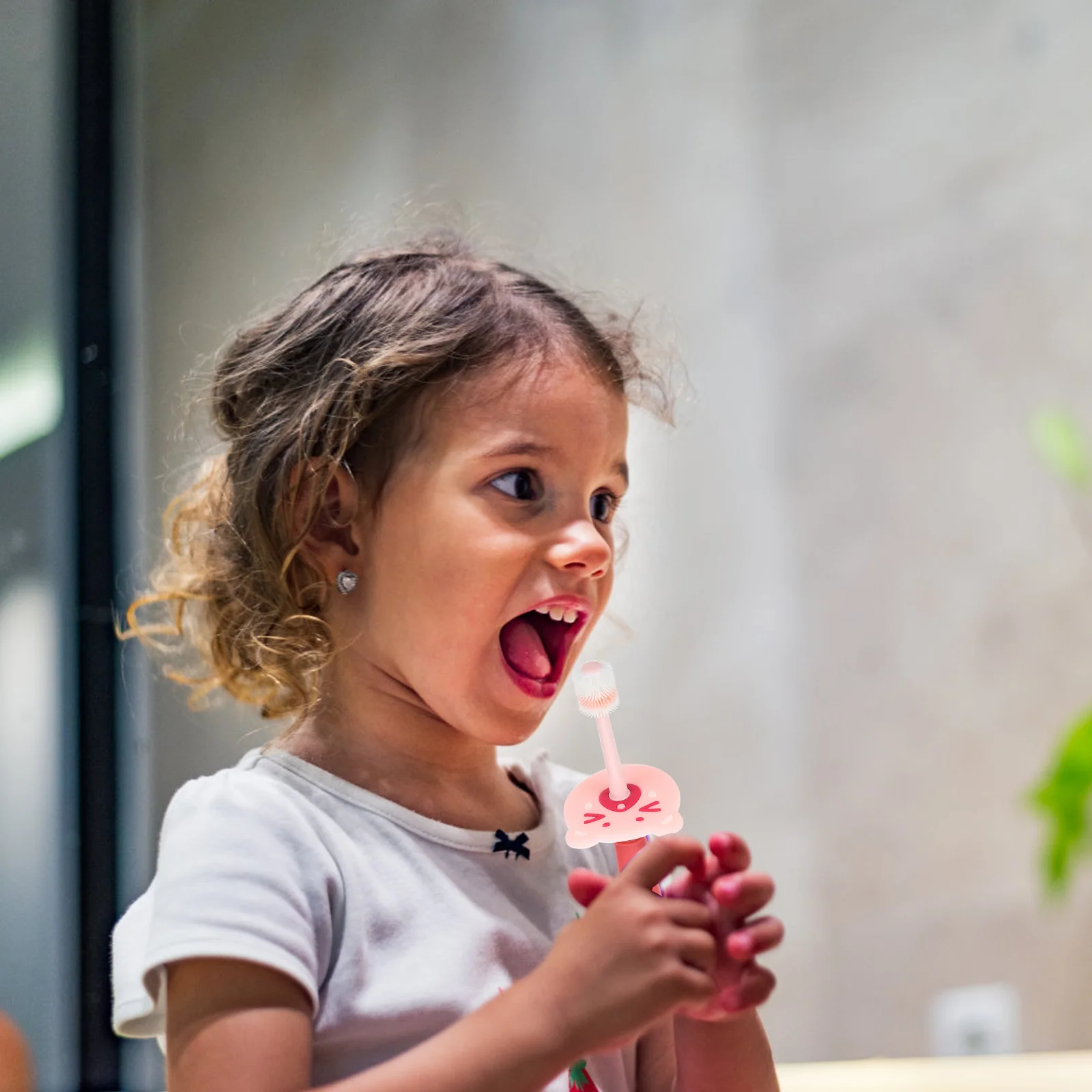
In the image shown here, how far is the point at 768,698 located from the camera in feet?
4.52

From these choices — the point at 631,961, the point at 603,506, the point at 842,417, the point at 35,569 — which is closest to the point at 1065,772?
the point at 603,506

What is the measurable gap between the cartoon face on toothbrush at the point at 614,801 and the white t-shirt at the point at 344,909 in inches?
3.4

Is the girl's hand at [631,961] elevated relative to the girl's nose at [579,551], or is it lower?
lower

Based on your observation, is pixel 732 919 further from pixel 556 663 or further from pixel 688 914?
pixel 556 663

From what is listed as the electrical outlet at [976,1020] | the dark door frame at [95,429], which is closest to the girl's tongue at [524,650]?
the dark door frame at [95,429]

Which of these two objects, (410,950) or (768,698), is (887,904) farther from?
(410,950)

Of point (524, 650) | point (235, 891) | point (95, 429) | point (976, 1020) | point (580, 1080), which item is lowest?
point (976, 1020)

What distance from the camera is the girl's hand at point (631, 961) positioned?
46cm

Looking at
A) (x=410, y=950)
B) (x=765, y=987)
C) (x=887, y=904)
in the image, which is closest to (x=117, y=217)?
(x=410, y=950)

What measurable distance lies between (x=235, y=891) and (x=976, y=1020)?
1042 millimetres

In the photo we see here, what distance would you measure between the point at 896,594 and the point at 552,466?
86 centimetres

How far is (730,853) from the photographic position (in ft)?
1.56

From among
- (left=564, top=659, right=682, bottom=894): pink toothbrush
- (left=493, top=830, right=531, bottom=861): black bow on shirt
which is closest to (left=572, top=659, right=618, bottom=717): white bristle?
(left=564, top=659, right=682, bottom=894): pink toothbrush

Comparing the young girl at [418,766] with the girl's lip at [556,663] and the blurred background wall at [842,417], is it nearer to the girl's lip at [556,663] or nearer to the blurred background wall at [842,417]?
the girl's lip at [556,663]
